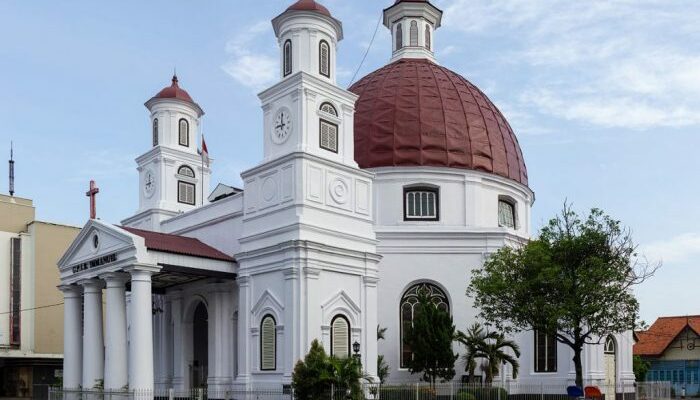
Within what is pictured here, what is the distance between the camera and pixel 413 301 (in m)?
40.5

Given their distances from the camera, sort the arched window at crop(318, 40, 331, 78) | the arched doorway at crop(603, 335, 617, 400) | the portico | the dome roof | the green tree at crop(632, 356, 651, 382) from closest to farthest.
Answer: the portico → the arched window at crop(318, 40, 331, 78) → the dome roof → the arched doorway at crop(603, 335, 617, 400) → the green tree at crop(632, 356, 651, 382)

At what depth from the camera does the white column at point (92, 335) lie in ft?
118

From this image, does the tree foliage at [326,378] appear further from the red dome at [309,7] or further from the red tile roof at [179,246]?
the red dome at [309,7]

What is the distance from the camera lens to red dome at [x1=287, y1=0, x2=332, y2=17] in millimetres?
35156

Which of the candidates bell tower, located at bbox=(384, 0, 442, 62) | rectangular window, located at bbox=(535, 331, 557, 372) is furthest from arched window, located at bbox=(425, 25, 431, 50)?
rectangular window, located at bbox=(535, 331, 557, 372)

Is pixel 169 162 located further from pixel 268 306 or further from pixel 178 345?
pixel 268 306

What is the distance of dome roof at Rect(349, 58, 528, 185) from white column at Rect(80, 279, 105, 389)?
13.8m

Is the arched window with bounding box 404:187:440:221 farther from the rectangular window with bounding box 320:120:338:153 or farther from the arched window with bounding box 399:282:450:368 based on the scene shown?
the rectangular window with bounding box 320:120:338:153

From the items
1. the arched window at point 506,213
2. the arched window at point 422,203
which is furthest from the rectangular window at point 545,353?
the arched window at point 422,203

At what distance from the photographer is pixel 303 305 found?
3228 cm

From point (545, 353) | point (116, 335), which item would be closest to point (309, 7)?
point (116, 335)

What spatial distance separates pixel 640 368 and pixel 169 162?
118 ft

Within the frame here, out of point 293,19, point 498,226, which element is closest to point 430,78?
point 498,226

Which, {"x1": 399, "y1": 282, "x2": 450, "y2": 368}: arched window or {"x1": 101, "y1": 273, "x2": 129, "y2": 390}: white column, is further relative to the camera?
{"x1": 399, "y1": 282, "x2": 450, "y2": 368}: arched window
